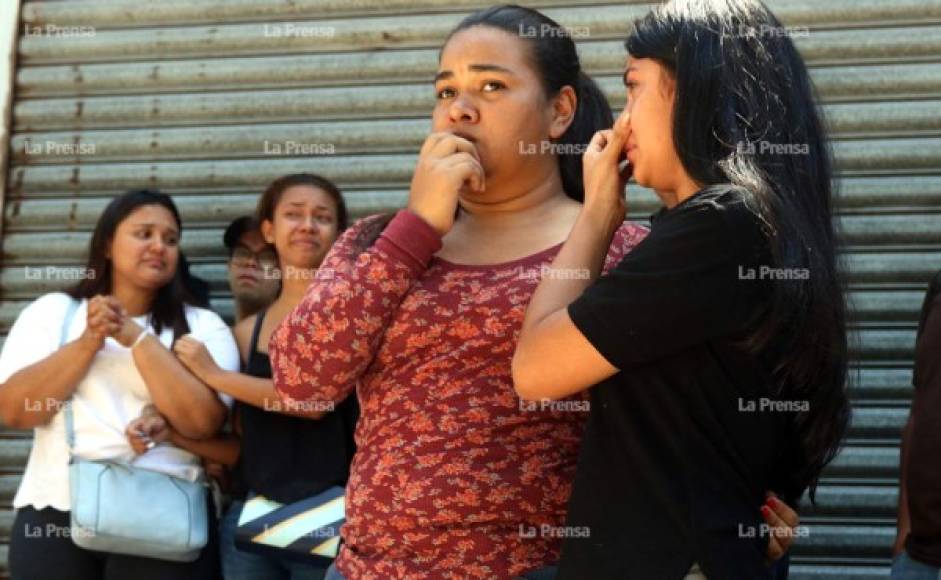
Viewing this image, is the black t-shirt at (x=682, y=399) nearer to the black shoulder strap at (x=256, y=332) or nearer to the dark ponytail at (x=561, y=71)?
the dark ponytail at (x=561, y=71)

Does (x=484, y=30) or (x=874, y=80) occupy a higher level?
(x=874, y=80)

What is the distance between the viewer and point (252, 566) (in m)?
4.27

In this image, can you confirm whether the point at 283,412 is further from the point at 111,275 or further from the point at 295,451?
the point at 111,275

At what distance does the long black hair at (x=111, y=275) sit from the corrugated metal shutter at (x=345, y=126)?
345 mm

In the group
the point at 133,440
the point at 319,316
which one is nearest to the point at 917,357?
the point at 319,316

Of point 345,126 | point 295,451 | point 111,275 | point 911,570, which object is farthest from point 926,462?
point 111,275

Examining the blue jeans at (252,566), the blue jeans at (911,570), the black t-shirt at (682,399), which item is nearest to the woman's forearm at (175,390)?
the blue jeans at (252,566)

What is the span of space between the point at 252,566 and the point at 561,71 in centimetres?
226

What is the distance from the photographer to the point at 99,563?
4371 mm

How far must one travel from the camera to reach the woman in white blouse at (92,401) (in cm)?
435

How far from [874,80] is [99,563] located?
3.18 meters

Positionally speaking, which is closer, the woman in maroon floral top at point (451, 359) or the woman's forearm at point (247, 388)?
the woman in maroon floral top at point (451, 359)

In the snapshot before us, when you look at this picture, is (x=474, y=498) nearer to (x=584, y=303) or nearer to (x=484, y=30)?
(x=584, y=303)

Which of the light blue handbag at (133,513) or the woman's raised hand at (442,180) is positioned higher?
the woman's raised hand at (442,180)
